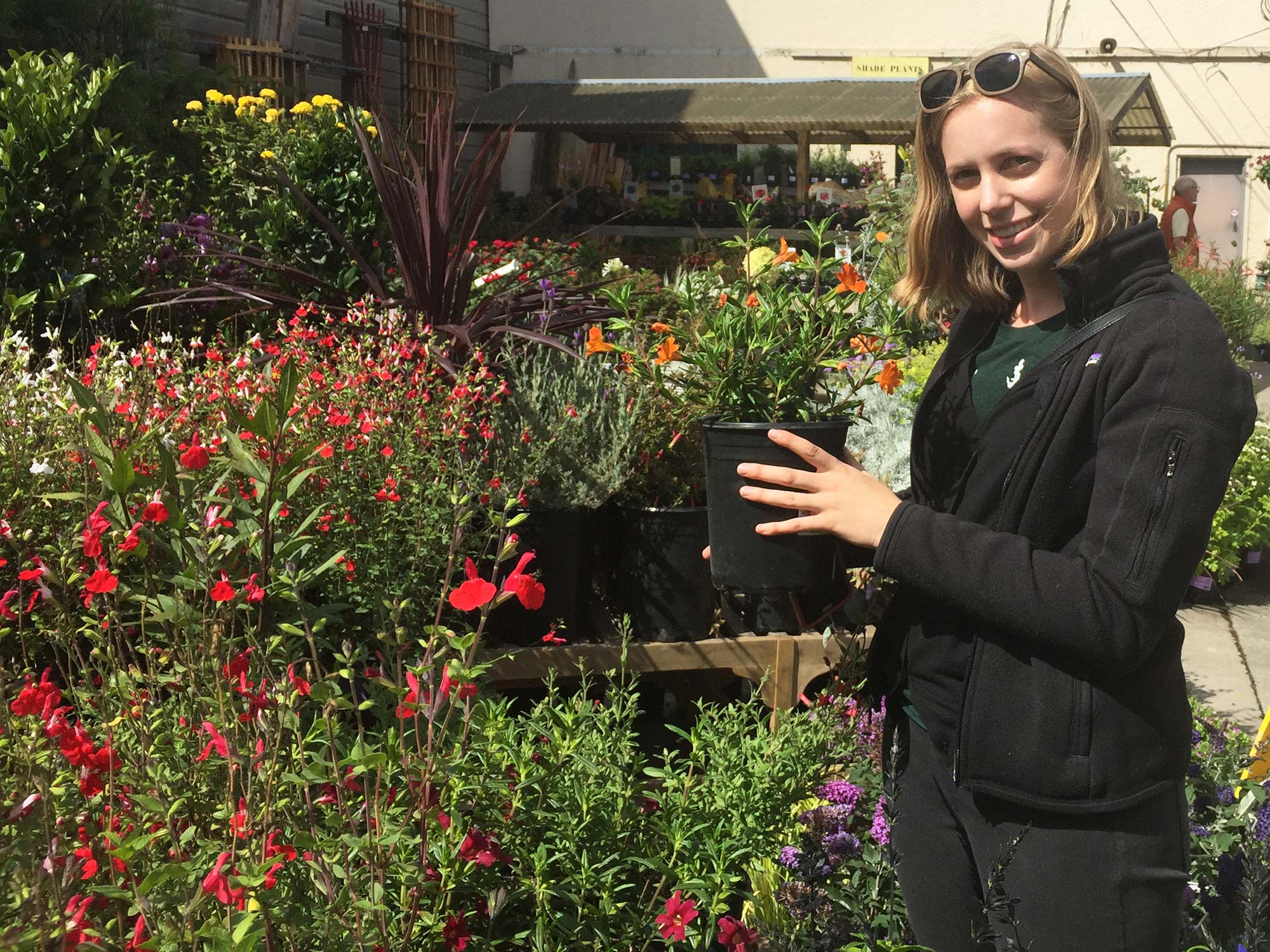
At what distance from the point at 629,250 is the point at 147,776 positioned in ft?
39.3

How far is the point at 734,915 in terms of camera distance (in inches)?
89.9

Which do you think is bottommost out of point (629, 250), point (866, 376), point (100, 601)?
point (100, 601)

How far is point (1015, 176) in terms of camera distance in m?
1.41

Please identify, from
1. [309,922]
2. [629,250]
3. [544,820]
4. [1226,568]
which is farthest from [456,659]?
[629,250]

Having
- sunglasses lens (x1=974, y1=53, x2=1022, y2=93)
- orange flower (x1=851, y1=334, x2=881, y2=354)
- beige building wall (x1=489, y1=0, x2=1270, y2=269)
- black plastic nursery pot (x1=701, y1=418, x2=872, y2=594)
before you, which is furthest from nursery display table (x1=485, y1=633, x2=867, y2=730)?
beige building wall (x1=489, y1=0, x2=1270, y2=269)

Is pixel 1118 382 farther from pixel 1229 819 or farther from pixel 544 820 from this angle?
pixel 1229 819

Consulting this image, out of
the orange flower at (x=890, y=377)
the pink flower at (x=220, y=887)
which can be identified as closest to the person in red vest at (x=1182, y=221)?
the orange flower at (x=890, y=377)

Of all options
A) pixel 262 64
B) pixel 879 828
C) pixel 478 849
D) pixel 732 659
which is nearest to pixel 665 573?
pixel 732 659

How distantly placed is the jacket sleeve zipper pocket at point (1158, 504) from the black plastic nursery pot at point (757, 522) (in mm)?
471

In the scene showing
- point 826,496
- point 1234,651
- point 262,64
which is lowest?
point 1234,651

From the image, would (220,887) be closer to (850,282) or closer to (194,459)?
(194,459)

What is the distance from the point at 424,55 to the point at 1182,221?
9.03 m

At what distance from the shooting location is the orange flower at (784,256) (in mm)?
2061

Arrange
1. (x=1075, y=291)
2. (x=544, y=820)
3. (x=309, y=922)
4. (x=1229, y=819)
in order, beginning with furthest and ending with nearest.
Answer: (x=1229, y=819), (x=544, y=820), (x=1075, y=291), (x=309, y=922)
